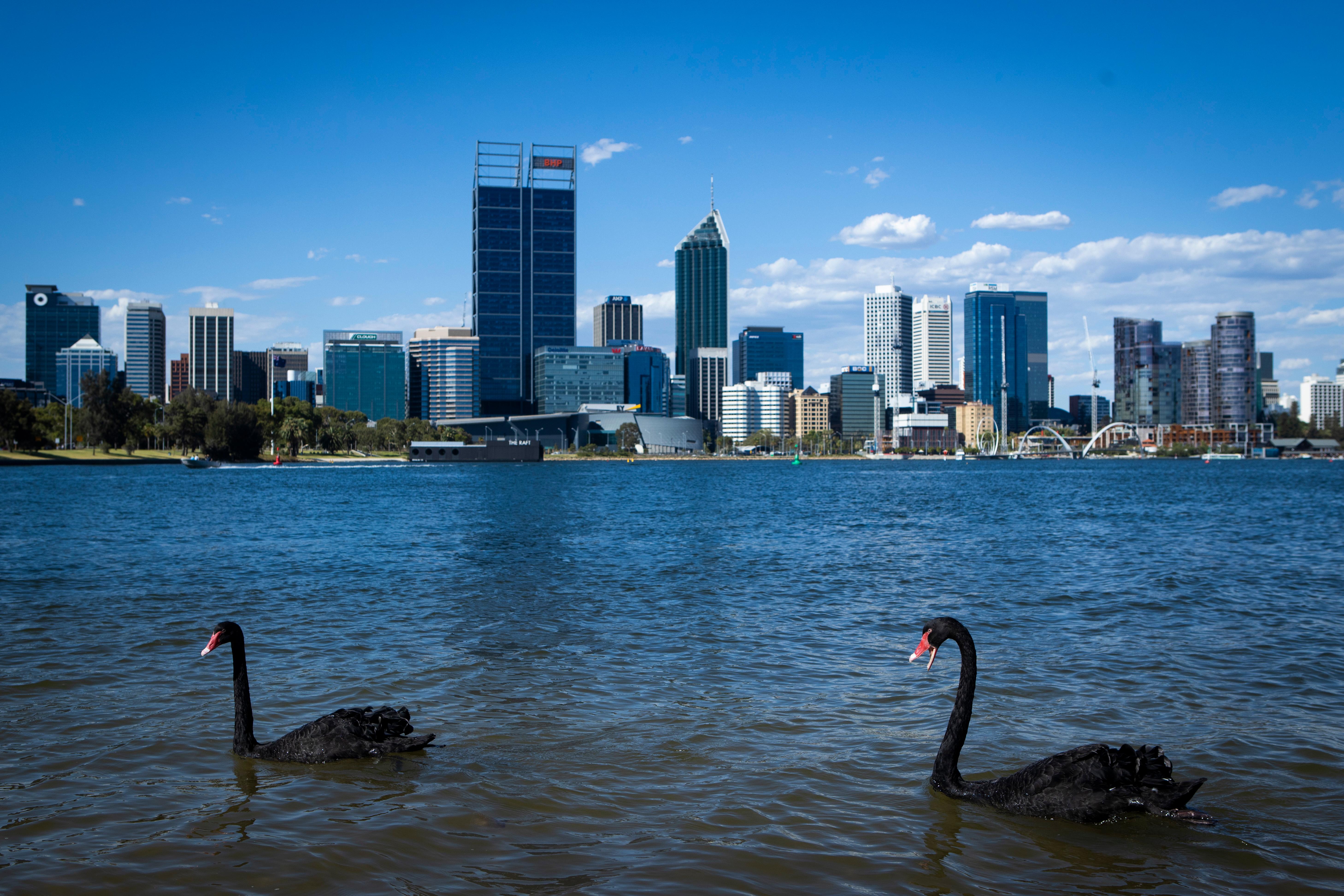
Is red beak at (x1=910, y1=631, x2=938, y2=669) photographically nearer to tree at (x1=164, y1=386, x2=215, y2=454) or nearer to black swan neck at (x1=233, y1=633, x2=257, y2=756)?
black swan neck at (x1=233, y1=633, x2=257, y2=756)

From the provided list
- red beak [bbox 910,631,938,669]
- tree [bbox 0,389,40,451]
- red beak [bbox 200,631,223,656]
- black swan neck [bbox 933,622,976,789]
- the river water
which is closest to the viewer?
the river water

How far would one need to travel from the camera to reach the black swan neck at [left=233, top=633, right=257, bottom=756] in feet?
34.5

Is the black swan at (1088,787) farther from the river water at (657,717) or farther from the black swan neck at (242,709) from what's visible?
the black swan neck at (242,709)

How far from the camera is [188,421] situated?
156m

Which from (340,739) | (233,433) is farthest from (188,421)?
(340,739)

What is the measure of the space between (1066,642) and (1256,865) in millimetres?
9267

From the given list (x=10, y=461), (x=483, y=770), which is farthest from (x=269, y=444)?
(x=483, y=770)

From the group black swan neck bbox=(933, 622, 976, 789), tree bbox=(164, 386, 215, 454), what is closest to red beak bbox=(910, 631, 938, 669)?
black swan neck bbox=(933, 622, 976, 789)

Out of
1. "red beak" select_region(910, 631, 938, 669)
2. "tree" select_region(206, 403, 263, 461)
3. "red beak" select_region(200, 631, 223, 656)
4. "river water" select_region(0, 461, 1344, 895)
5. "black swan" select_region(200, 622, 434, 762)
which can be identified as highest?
"tree" select_region(206, 403, 263, 461)

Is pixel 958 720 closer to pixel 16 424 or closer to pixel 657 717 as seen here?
pixel 657 717

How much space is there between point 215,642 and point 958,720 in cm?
823

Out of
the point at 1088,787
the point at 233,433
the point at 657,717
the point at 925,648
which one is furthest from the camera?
the point at 233,433

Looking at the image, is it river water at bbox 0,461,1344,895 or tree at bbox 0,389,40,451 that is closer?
river water at bbox 0,461,1344,895

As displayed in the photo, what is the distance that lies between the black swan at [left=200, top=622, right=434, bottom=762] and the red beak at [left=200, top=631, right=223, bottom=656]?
2 cm
